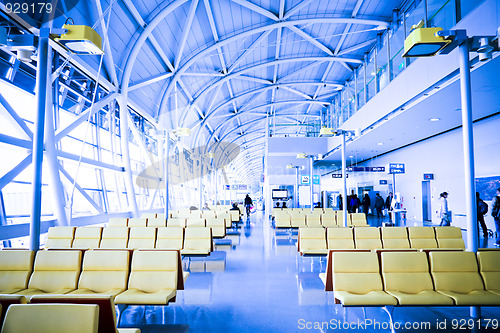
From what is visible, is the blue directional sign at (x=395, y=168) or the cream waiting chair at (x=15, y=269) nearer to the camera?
the cream waiting chair at (x=15, y=269)

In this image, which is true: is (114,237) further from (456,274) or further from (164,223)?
(456,274)

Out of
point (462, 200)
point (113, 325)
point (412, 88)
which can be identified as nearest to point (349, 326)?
point (113, 325)

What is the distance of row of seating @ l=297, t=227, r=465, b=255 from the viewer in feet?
25.2

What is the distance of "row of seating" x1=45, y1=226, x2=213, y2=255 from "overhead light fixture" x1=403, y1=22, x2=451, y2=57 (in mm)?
5899

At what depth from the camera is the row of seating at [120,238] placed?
307 inches

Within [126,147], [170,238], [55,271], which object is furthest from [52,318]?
[126,147]

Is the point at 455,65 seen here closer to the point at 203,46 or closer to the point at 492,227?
the point at 492,227

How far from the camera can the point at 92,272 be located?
186 inches

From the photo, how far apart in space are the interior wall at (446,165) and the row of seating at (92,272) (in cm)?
1337

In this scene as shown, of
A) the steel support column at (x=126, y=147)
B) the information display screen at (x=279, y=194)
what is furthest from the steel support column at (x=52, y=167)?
the information display screen at (x=279, y=194)

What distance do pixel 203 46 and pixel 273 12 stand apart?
405cm

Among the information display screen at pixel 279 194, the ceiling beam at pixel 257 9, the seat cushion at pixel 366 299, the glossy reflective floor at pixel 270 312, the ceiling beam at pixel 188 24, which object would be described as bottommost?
the glossy reflective floor at pixel 270 312

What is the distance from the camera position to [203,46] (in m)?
17.6

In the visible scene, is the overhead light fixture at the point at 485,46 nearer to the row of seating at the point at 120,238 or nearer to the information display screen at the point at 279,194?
the row of seating at the point at 120,238
